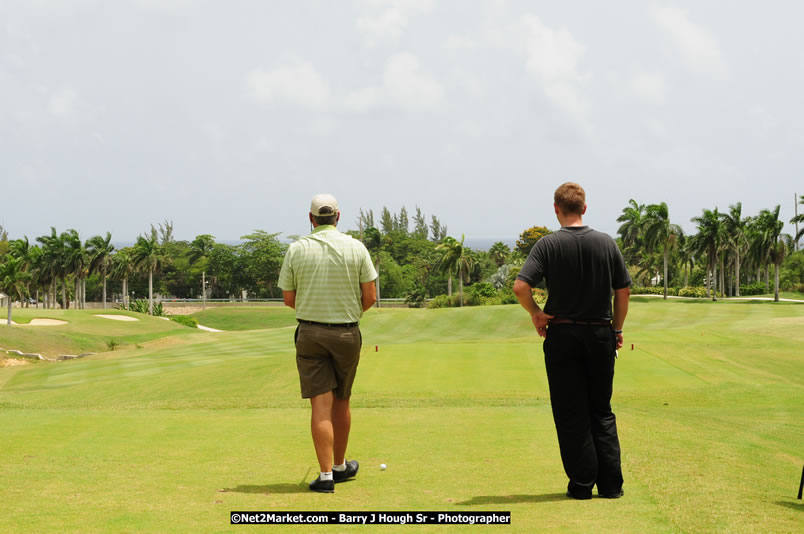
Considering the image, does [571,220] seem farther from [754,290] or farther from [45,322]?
[754,290]

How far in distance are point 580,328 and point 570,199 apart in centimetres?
105

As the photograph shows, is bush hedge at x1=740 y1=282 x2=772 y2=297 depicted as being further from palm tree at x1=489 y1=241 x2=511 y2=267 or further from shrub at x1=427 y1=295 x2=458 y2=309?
palm tree at x1=489 y1=241 x2=511 y2=267

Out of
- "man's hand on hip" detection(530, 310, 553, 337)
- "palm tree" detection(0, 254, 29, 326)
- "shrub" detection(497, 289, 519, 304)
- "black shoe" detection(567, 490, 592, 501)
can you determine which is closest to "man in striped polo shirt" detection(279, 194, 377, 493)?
"man's hand on hip" detection(530, 310, 553, 337)

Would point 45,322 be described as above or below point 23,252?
below

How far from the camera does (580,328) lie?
582 cm

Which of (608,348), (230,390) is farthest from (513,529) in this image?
(230,390)

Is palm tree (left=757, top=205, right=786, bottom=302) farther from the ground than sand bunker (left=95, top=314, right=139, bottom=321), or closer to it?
farther from the ground

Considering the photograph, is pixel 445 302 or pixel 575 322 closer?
pixel 575 322

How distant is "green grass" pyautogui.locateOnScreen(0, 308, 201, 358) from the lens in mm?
40378

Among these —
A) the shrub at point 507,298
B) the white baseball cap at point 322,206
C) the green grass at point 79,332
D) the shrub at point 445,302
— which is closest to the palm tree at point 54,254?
the green grass at point 79,332

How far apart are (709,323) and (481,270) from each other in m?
75.1

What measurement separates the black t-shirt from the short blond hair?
0.69ft

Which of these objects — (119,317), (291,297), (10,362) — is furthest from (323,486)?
(119,317)

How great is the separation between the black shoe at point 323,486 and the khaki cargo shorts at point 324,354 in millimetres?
734
